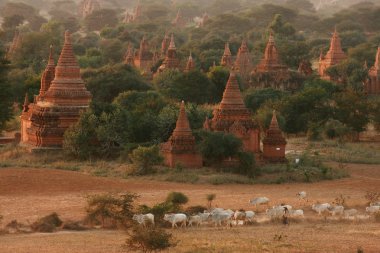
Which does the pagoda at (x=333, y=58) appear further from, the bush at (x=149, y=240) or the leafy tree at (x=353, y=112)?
the bush at (x=149, y=240)

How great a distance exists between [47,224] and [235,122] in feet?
48.5

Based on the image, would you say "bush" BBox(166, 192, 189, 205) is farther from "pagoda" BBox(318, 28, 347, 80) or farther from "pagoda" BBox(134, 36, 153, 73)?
"pagoda" BBox(134, 36, 153, 73)

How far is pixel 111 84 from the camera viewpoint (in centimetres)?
5488

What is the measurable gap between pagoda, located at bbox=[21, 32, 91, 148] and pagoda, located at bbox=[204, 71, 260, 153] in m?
5.65

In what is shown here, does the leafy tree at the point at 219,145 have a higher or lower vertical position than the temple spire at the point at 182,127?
lower

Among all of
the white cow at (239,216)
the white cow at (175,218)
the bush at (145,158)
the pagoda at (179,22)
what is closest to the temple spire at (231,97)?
the bush at (145,158)

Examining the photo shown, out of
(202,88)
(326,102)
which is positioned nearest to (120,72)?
(202,88)

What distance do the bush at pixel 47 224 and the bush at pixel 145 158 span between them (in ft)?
31.8

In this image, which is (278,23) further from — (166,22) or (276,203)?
(276,203)

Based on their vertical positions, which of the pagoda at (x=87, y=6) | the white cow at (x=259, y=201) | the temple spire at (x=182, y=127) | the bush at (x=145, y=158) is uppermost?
the pagoda at (x=87, y=6)

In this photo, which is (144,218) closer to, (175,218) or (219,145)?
(175,218)

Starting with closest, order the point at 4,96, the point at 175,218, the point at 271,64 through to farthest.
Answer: the point at 175,218
the point at 4,96
the point at 271,64

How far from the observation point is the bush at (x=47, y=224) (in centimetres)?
2566

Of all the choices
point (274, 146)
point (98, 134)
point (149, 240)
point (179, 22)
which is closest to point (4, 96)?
point (98, 134)
